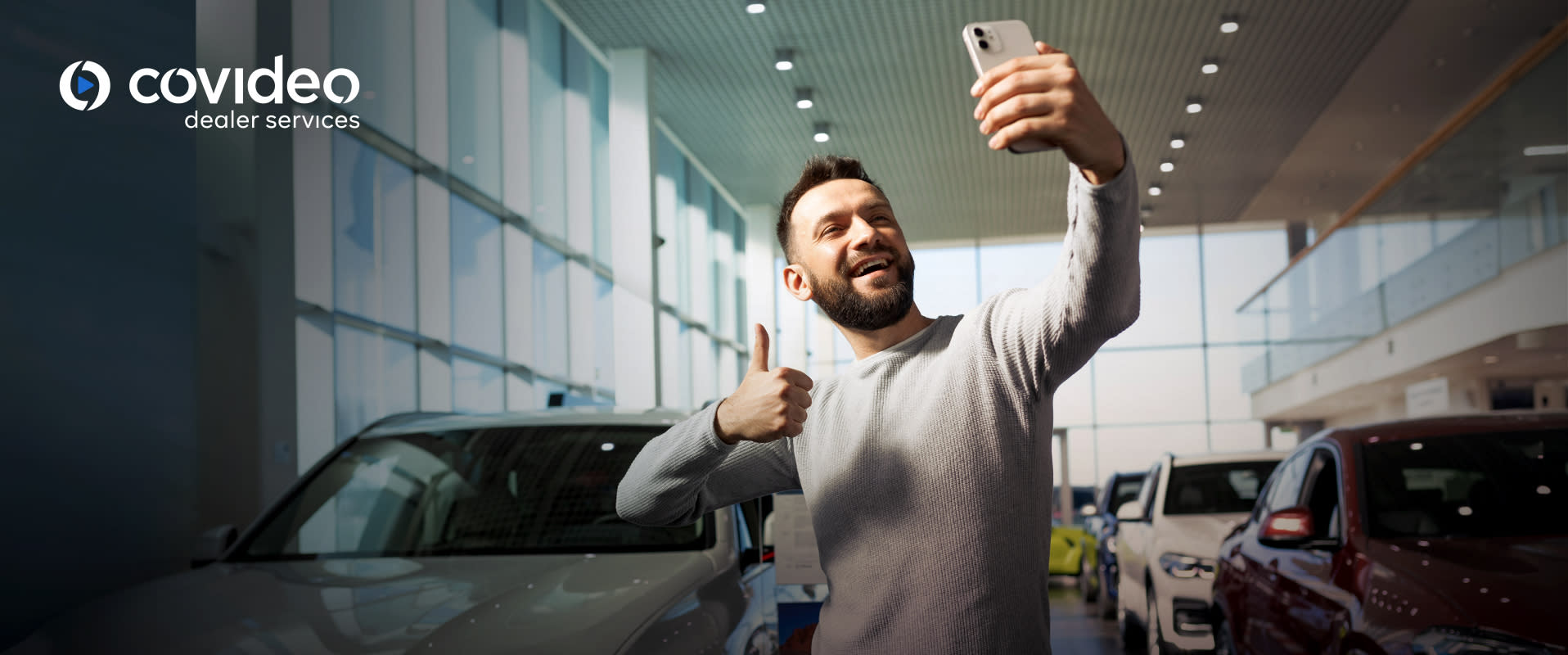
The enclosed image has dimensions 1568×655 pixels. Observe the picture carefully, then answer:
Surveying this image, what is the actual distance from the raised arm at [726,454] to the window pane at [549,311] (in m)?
10.2

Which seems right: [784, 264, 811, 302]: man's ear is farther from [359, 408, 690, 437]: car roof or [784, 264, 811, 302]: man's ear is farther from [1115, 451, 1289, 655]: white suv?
[1115, 451, 1289, 655]: white suv

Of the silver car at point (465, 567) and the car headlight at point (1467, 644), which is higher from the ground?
the silver car at point (465, 567)

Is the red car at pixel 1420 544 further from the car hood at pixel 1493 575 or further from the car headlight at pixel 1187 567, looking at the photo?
the car headlight at pixel 1187 567

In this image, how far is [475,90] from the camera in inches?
437

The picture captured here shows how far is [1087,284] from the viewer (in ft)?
4.98

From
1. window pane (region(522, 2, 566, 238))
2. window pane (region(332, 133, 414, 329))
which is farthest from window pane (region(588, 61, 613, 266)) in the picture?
window pane (region(332, 133, 414, 329))

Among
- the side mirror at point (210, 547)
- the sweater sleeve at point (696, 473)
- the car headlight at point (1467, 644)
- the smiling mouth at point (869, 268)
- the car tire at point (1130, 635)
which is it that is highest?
the smiling mouth at point (869, 268)

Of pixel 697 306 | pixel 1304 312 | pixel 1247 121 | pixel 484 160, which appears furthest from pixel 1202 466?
pixel 1304 312

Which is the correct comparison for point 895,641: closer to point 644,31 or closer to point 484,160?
point 484,160

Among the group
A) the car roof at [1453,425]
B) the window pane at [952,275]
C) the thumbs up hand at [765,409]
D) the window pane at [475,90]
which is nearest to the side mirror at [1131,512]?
the car roof at [1453,425]

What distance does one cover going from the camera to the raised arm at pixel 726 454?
1.63m

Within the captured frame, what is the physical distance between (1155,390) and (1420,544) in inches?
882

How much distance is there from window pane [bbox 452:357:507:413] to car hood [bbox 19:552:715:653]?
7176 mm

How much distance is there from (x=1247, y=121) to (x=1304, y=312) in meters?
5.32
